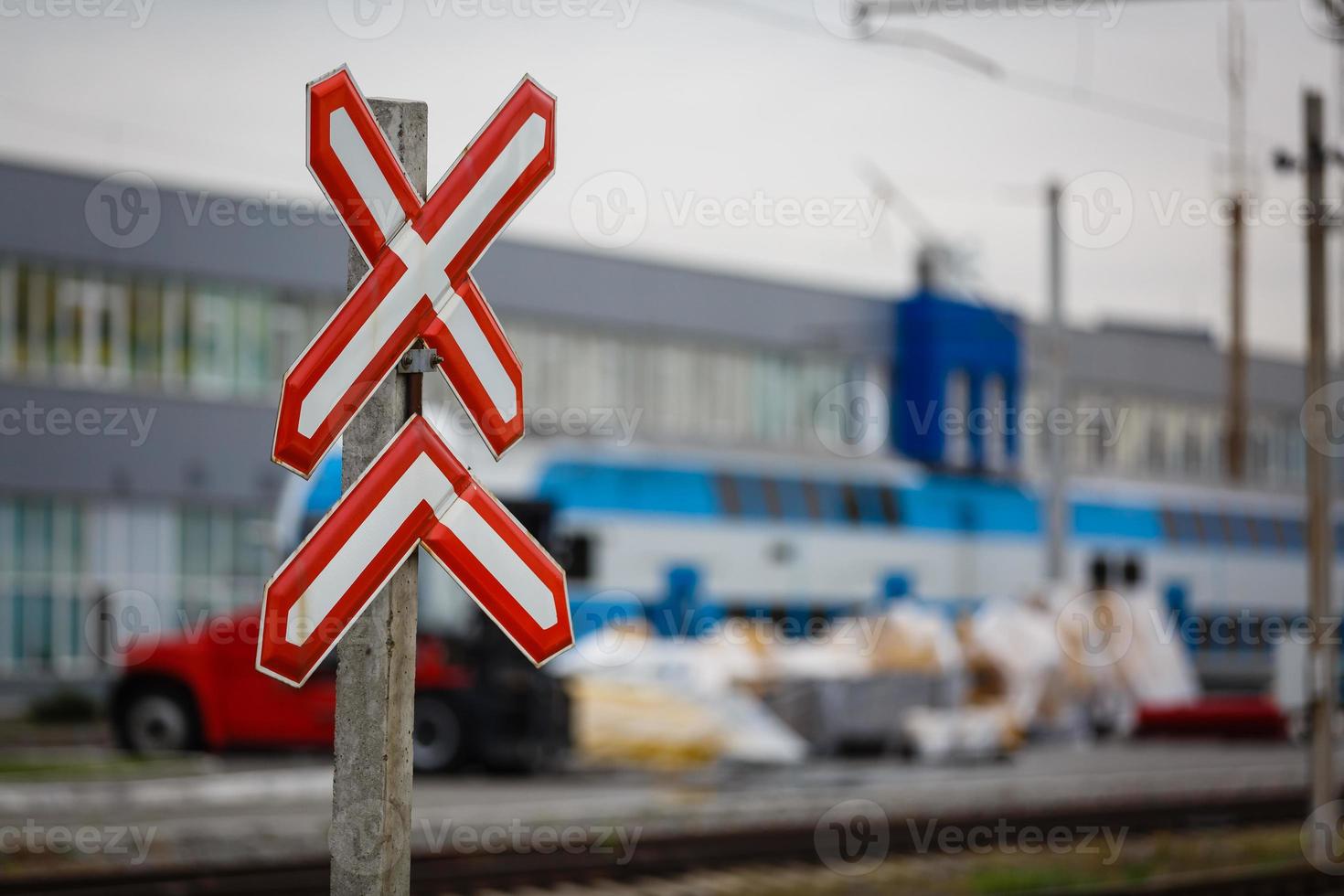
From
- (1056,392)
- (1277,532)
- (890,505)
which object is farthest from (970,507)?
(1277,532)

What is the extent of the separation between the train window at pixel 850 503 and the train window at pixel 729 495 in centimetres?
284

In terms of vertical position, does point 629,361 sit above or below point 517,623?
above

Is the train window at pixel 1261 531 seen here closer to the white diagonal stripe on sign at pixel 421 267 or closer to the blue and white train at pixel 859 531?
the blue and white train at pixel 859 531

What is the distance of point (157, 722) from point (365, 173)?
61.1ft

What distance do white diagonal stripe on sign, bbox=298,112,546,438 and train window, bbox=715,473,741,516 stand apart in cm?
2400

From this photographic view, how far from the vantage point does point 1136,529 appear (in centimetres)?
3634

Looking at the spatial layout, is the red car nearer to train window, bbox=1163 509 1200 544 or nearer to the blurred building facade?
the blurred building facade

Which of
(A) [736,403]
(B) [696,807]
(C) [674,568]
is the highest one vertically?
(A) [736,403]

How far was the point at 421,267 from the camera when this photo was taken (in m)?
3.45

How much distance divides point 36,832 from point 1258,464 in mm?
52738

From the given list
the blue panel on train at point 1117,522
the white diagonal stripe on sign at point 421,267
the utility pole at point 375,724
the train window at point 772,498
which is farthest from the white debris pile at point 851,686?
the white diagonal stripe on sign at point 421,267

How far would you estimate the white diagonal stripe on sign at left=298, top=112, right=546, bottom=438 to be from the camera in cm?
337

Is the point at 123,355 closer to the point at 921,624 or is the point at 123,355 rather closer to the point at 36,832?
the point at 921,624

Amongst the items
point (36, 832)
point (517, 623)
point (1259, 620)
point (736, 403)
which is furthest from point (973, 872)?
point (736, 403)
